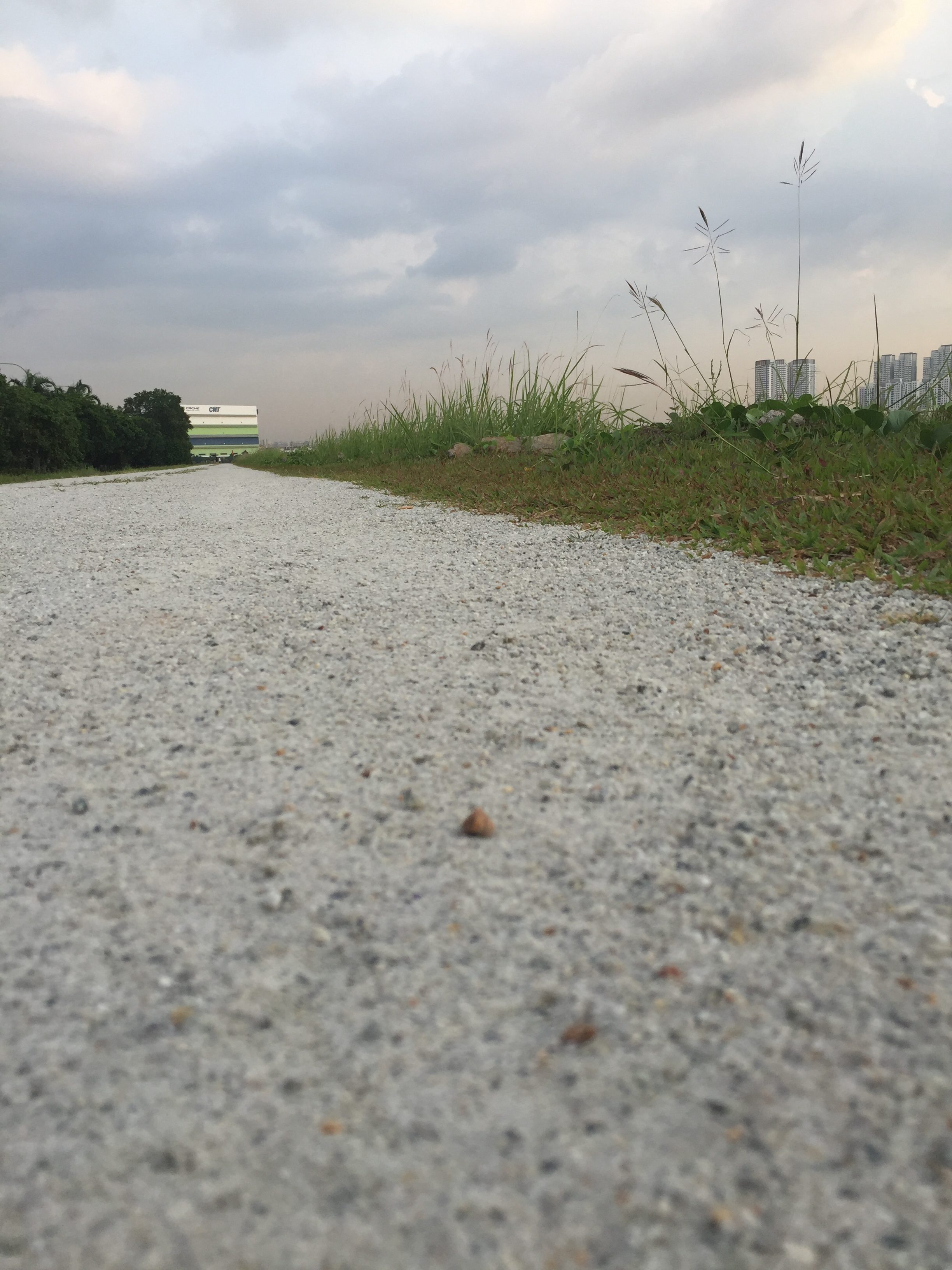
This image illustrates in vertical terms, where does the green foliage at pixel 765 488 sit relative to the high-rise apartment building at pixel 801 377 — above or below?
below

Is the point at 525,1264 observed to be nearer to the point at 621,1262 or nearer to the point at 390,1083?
the point at 621,1262

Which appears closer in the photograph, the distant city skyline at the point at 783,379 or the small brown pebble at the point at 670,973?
the small brown pebble at the point at 670,973

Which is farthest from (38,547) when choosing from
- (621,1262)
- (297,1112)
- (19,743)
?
(621,1262)

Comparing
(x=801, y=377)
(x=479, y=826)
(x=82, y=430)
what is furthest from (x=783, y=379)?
(x=82, y=430)

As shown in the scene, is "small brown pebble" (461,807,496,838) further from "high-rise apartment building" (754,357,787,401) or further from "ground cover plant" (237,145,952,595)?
"high-rise apartment building" (754,357,787,401)

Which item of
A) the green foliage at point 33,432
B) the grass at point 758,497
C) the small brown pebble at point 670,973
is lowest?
the small brown pebble at point 670,973

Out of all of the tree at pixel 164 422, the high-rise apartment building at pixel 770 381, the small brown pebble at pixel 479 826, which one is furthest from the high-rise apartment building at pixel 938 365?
the tree at pixel 164 422

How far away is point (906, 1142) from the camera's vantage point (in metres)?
0.97

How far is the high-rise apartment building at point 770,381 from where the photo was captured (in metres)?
7.11

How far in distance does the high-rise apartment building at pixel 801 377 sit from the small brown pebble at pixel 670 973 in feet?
21.4

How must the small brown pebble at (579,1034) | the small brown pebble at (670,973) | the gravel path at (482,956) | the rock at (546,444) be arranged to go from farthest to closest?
the rock at (546,444), the small brown pebble at (670,973), the small brown pebble at (579,1034), the gravel path at (482,956)

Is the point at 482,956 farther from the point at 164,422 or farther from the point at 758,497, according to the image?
the point at 164,422

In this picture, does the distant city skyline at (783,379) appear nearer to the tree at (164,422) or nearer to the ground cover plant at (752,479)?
the ground cover plant at (752,479)

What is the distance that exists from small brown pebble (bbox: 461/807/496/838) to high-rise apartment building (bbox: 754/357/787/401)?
6.44 metres
